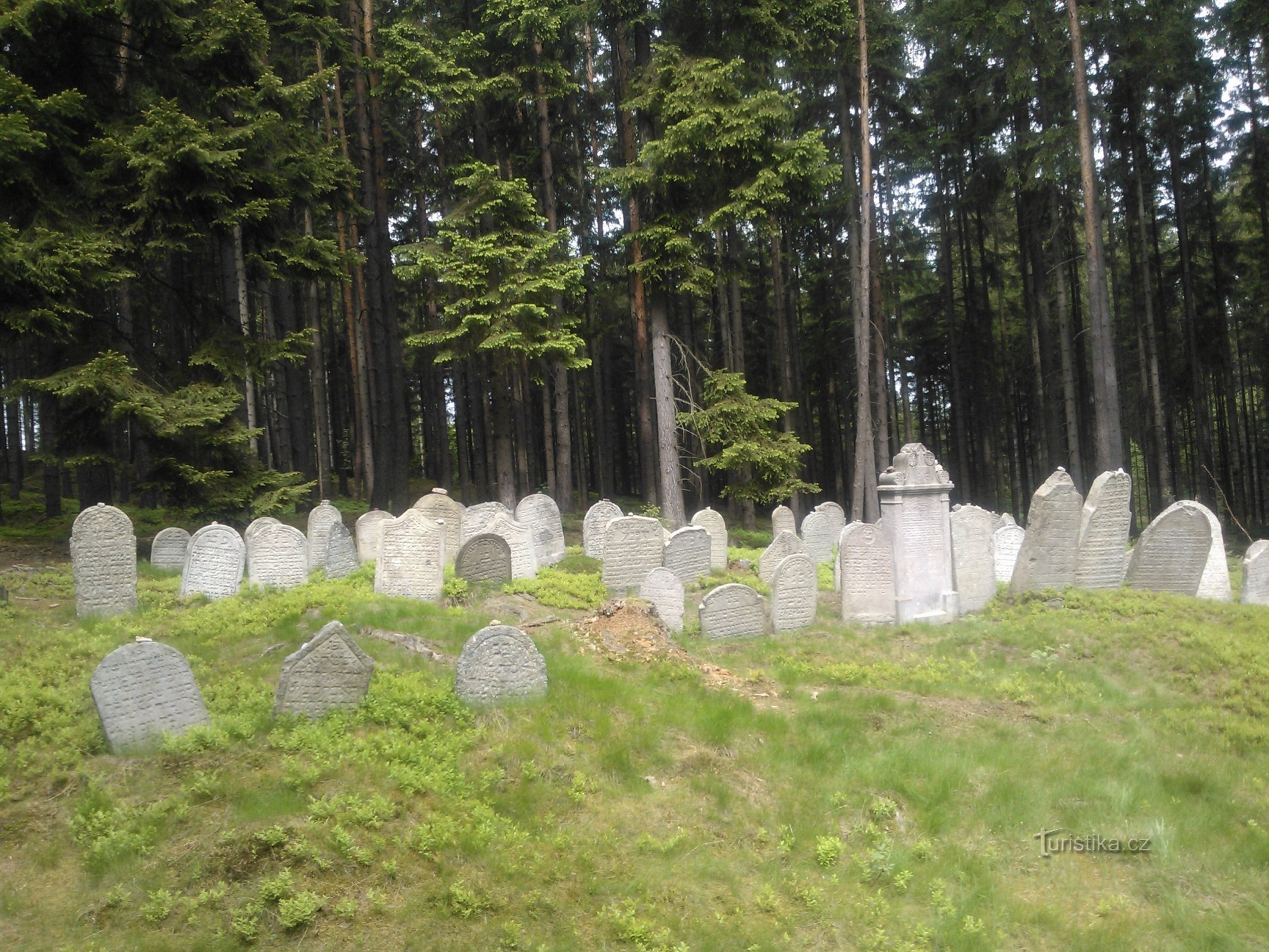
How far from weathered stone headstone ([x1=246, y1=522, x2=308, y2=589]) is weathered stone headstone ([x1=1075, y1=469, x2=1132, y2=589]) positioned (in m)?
10.8

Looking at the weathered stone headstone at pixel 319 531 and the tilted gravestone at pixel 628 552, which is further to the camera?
the weathered stone headstone at pixel 319 531

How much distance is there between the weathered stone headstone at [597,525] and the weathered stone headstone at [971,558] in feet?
20.1

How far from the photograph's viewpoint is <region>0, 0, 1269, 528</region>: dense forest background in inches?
566

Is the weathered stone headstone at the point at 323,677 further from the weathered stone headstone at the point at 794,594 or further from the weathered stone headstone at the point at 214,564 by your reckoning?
the weathered stone headstone at the point at 214,564

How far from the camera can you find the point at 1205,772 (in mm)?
6336

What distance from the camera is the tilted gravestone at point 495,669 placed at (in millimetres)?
6676

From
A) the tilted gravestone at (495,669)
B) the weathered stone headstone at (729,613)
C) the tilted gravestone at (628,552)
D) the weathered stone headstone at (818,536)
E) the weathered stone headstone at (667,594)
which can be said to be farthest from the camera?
the weathered stone headstone at (818,536)

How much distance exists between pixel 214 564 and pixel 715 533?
8286 millimetres

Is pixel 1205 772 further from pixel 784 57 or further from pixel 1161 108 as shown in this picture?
pixel 1161 108

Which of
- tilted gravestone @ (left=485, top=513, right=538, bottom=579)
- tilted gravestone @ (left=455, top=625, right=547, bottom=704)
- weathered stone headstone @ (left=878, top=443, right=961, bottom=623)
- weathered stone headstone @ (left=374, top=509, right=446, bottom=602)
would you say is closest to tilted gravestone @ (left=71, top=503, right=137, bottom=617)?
weathered stone headstone @ (left=374, top=509, right=446, bottom=602)

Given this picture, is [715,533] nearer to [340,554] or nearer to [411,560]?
[411,560]

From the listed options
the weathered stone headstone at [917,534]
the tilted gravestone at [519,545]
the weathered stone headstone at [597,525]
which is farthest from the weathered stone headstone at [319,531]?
the weathered stone headstone at [917,534]

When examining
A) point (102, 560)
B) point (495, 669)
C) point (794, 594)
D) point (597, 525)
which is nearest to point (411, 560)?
point (102, 560)

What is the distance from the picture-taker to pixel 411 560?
10.4 metres
